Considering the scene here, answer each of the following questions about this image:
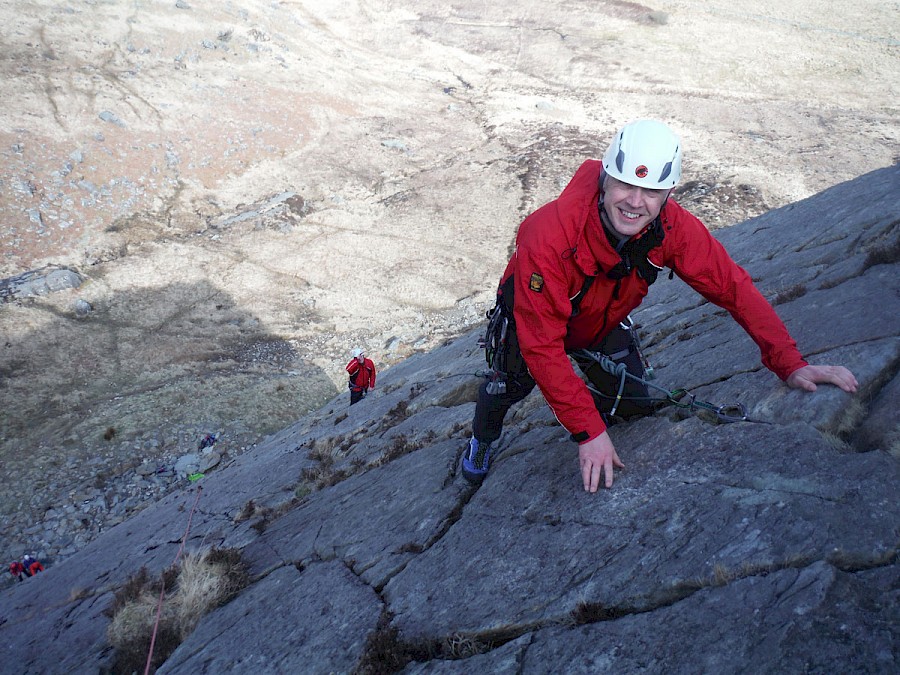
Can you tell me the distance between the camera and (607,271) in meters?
4.59

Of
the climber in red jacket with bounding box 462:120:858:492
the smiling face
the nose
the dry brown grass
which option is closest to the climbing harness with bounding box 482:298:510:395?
the climber in red jacket with bounding box 462:120:858:492

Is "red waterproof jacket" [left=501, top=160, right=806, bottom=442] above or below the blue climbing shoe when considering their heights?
above

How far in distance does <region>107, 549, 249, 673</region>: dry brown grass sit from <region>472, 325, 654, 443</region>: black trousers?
3453 millimetres

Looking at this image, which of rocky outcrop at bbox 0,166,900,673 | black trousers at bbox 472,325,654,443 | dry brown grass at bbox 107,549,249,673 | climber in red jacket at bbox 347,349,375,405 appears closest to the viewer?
rocky outcrop at bbox 0,166,900,673

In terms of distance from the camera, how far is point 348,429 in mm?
11000

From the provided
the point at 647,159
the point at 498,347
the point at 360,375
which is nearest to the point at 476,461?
the point at 498,347

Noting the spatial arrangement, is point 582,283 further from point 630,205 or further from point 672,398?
point 672,398

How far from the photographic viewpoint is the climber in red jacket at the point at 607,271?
14.2 feet

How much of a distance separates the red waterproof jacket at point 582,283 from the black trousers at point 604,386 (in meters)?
0.69

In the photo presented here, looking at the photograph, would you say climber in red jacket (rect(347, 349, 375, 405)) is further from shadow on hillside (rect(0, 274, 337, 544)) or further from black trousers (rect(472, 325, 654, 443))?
black trousers (rect(472, 325, 654, 443))

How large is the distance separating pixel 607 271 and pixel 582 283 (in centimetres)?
21

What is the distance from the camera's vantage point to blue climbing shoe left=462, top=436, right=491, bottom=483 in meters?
6.36

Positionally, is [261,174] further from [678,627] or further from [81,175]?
[678,627]

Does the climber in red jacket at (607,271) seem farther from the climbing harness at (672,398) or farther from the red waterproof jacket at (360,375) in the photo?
the red waterproof jacket at (360,375)
